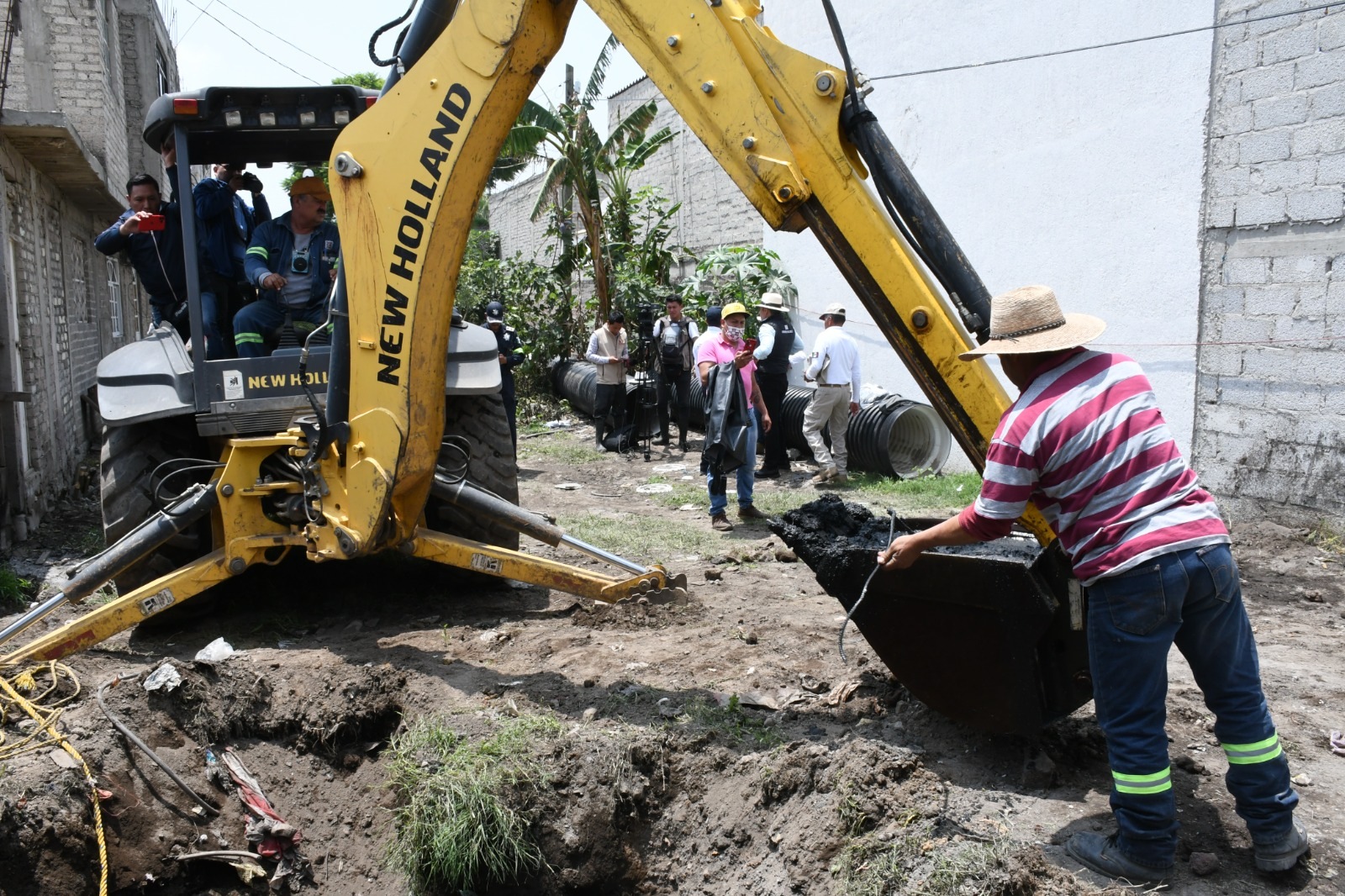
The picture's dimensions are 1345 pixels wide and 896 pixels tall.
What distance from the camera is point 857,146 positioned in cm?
329

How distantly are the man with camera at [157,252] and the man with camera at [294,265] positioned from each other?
665 millimetres

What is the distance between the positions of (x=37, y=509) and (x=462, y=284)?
470 inches

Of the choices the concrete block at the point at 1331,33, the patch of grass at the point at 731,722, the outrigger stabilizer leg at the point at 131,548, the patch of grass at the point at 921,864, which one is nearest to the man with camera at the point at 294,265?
the outrigger stabilizer leg at the point at 131,548

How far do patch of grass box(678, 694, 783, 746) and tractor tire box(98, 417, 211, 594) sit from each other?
2933 millimetres

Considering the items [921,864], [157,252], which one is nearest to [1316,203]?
[921,864]

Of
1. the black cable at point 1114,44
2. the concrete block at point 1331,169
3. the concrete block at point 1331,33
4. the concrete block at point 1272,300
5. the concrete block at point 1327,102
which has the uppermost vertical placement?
the black cable at point 1114,44

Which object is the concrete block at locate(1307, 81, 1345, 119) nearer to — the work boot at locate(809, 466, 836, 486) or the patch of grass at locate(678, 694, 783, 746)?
the work boot at locate(809, 466, 836, 486)

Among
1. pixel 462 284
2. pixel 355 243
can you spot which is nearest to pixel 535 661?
pixel 355 243

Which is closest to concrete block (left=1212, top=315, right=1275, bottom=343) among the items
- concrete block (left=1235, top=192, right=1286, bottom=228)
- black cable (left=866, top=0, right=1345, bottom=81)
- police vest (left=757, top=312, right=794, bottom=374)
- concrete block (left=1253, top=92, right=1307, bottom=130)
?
concrete block (left=1235, top=192, right=1286, bottom=228)

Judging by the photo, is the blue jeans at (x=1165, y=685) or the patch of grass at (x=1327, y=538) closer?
the blue jeans at (x=1165, y=685)

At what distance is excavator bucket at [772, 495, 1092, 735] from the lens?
321cm

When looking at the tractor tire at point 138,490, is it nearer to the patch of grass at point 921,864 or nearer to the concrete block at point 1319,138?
the patch of grass at point 921,864

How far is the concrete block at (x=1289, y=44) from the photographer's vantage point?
22.8ft

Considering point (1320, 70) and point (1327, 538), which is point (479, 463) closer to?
point (1327, 538)
